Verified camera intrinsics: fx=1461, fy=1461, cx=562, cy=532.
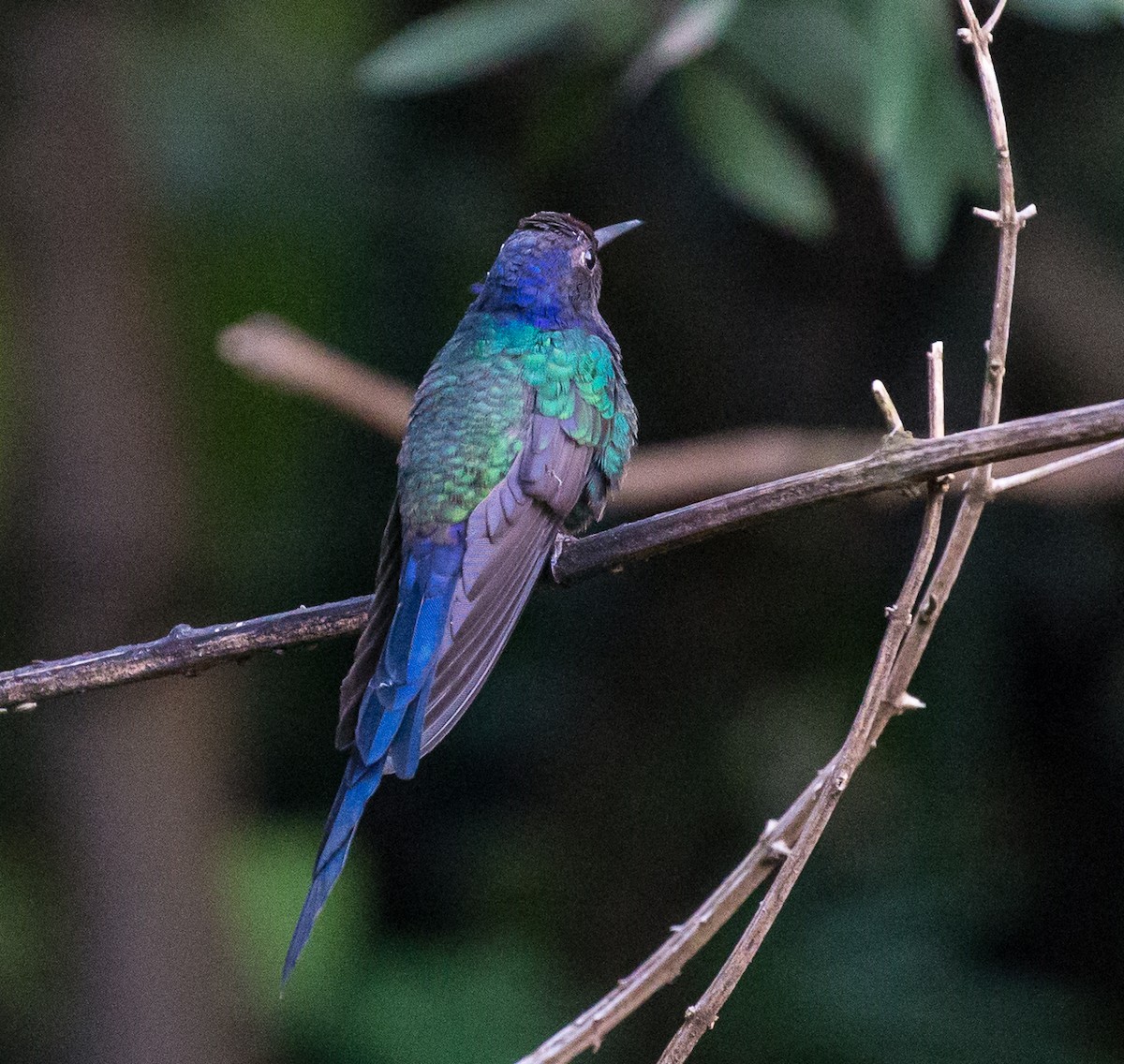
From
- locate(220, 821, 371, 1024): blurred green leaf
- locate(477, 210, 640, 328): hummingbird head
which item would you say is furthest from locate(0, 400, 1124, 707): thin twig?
locate(220, 821, 371, 1024): blurred green leaf

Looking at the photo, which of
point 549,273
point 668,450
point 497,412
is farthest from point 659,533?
point 668,450

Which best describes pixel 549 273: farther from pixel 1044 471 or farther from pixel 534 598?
pixel 1044 471

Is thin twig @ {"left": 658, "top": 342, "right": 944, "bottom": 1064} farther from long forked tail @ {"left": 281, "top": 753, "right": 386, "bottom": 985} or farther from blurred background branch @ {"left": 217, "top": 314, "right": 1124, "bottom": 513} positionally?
blurred background branch @ {"left": 217, "top": 314, "right": 1124, "bottom": 513}

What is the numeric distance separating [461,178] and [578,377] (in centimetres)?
212

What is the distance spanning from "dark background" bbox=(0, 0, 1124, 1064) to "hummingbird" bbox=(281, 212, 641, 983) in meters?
0.99

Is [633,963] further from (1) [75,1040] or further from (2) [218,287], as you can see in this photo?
(2) [218,287]

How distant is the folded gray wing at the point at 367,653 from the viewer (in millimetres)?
2184

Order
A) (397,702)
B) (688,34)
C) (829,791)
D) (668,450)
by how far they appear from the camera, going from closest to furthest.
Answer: (829,791)
(397,702)
(688,34)
(668,450)

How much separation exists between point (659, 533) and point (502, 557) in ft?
1.74

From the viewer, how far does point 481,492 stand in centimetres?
255

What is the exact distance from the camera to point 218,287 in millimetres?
4797

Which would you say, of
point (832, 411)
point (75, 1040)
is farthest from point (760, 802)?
point (75, 1040)

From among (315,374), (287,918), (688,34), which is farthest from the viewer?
(287,918)

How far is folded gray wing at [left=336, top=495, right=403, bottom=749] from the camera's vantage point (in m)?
2.18
